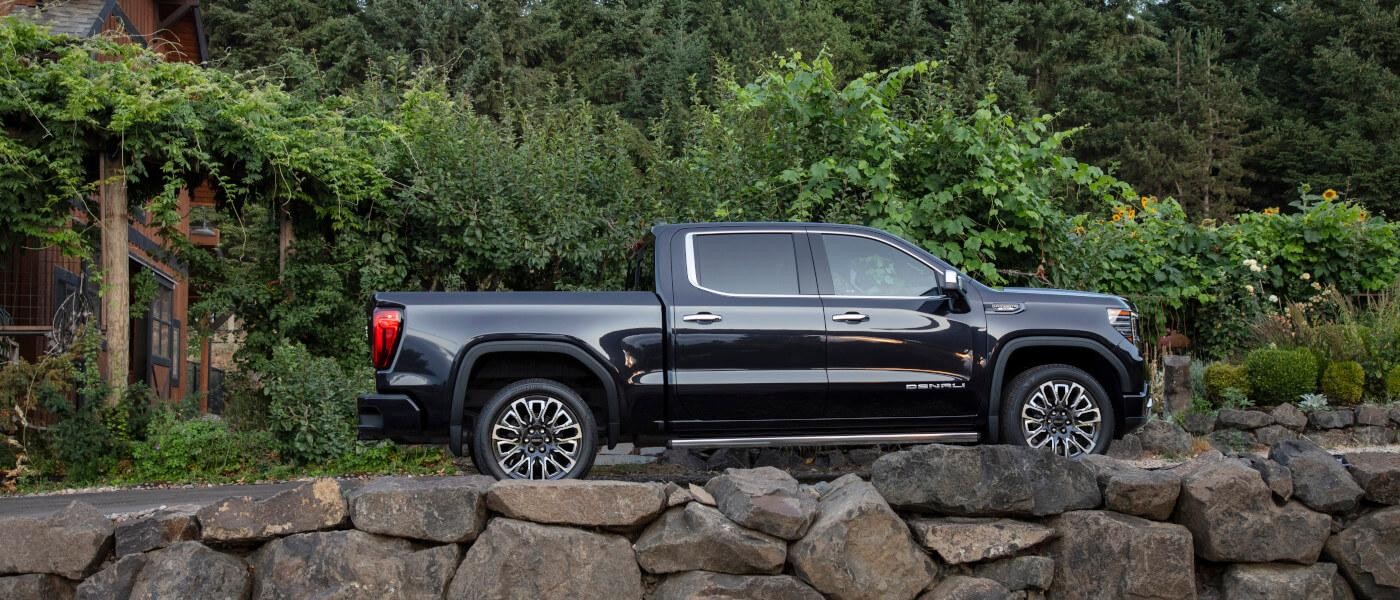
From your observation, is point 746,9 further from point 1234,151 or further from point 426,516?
point 426,516

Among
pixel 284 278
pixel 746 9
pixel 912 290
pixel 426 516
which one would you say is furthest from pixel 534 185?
pixel 746 9

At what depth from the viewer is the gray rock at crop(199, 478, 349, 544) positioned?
17.5 ft

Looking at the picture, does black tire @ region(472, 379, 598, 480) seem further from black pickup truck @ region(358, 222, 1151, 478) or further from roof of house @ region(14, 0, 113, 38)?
roof of house @ region(14, 0, 113, 38)

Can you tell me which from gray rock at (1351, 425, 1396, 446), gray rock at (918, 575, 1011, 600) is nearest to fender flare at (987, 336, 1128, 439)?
gray rock at (918, 575, 1011, 600)

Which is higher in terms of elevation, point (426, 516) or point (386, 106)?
point (386, 106)

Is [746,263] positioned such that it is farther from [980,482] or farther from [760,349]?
[980,482]

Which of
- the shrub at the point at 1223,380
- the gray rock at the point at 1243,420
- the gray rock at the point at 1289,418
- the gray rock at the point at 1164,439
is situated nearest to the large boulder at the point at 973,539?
the gray rock at the point at 1164,439

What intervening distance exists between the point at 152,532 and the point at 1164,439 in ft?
27.5

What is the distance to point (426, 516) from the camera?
210 inches

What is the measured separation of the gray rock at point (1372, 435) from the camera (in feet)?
38.7

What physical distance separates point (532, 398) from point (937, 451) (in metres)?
2.41

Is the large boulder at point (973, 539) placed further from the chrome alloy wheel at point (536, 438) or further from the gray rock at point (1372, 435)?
the gray rock at point (1372, 435)

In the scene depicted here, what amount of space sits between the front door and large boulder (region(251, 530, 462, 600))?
2811mm

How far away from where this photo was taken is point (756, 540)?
17.6 feet
